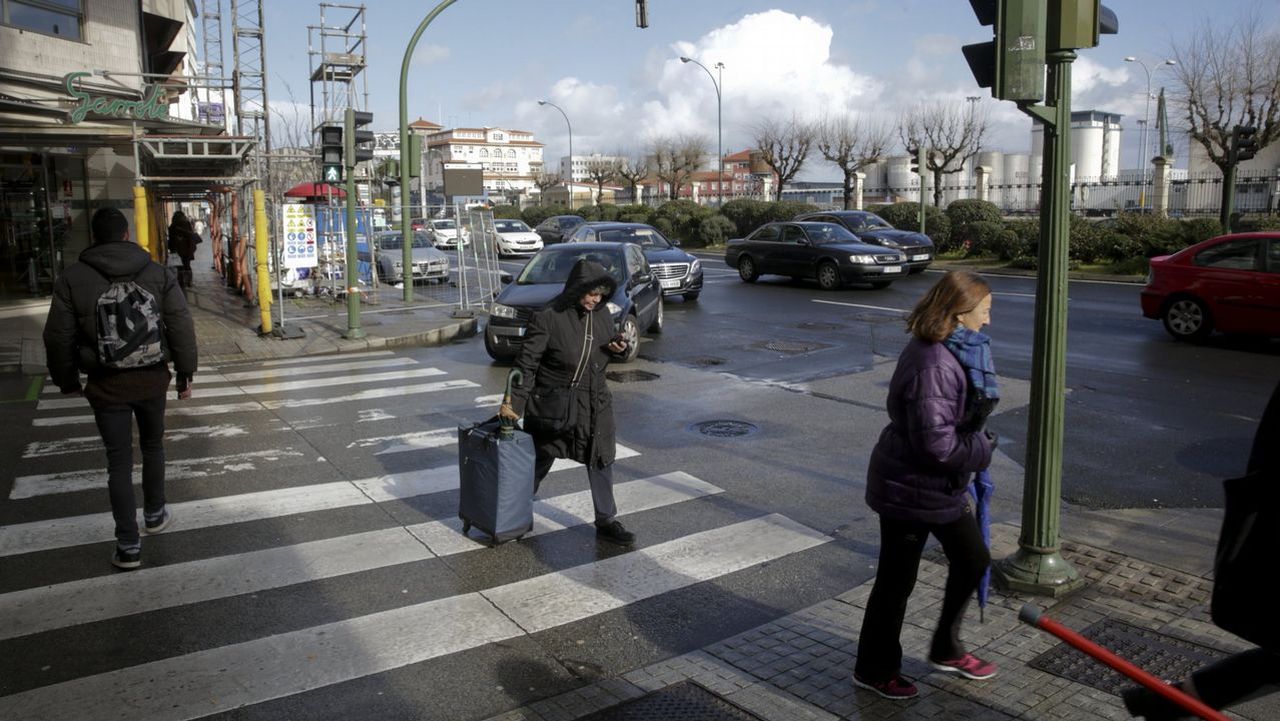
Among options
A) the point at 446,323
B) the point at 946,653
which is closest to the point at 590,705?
the point at 946,653

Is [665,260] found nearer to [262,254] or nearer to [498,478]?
[262,254]

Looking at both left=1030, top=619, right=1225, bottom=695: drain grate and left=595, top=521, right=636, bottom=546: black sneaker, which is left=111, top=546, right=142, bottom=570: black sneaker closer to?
left=595, top=521, right=636, bottom=546: black sneaker

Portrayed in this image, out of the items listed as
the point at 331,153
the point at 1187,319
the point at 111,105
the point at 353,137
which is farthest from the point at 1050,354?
the point at 111,105

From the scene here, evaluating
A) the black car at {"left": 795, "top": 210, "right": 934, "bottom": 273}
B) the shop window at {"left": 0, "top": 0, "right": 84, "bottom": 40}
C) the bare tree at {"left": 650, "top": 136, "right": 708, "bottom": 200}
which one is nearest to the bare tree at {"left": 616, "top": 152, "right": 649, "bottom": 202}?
the bare tree at {"left": 650, "top": 136, "right": 708, "bottom": 200}

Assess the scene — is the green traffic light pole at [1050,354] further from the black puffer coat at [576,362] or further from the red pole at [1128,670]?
the red pole at [1128,670]

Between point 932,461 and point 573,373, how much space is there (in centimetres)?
255

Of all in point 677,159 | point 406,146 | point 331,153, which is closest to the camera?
point 331,153

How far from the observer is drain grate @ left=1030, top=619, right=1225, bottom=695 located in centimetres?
418

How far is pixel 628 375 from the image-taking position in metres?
12.3

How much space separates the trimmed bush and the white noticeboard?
2357cm

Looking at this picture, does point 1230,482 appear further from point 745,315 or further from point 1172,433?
point 745,315

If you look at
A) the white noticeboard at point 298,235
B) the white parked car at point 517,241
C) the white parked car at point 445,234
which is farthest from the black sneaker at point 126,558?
the white parked car at point 517,241

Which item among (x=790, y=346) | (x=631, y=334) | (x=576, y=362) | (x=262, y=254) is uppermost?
(x=262, y=254)

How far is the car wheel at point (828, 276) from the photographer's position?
2258cm
